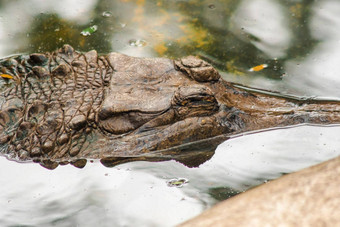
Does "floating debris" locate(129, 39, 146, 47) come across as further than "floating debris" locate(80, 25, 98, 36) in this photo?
No

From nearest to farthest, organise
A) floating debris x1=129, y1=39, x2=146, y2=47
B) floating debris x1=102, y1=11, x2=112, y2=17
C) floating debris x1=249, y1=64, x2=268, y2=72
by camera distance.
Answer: floating debris x1=249, y1=64, x2=268, y2=72 < floating debris x1=129, y1=39, x2=146, y2=47 < floating debris x1=102, y1=11, x2=112, y2=17

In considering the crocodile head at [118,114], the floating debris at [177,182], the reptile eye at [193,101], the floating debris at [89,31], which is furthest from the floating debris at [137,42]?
the floating debris at [177,182]

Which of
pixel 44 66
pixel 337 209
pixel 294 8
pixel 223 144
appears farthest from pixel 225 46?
pixel 337 209

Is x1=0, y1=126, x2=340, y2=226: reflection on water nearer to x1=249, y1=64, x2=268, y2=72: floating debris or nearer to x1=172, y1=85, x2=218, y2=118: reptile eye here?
x1=172, y1=85, x2=218, y2=118: reptile eye

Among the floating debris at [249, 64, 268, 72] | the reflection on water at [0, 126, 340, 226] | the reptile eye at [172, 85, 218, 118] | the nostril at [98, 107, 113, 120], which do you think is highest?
the reptile eye at [172, 85, 218, 118]

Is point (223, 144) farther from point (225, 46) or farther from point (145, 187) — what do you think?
point (225, 46)

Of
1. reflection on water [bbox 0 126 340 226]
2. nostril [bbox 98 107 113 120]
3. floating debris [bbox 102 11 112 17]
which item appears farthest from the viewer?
floating debris [bbox 102 11 112 17]

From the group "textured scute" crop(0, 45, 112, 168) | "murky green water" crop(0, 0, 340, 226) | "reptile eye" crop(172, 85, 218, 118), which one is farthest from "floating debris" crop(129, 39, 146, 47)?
"reptile eye" crop(172, 85, 218, 118)

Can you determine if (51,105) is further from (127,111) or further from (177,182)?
(177,182)
